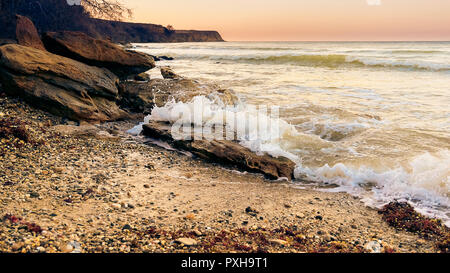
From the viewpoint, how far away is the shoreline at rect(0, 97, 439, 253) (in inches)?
123

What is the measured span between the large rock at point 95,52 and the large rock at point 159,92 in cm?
58

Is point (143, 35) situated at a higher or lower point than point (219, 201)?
higher

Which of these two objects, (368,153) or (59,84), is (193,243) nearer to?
(368,153)

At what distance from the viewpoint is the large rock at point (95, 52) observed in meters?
8.76

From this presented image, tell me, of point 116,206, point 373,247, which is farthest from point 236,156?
point 373,247

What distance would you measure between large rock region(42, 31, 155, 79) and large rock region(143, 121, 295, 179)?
4.44 meters

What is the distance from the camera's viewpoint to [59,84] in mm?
7320

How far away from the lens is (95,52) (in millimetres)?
9234

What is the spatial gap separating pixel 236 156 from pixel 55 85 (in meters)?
4.69

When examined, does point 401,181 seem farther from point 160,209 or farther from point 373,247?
point 160,209
